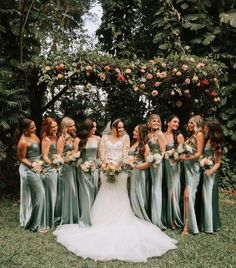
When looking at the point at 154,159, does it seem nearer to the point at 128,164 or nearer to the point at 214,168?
the point at 128,164

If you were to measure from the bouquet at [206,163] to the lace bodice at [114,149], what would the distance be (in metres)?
1.32

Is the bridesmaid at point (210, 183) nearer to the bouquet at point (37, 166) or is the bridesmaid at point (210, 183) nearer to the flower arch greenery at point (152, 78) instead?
the flower arch greenery at point (152, 78)

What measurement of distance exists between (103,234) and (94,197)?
1.18m

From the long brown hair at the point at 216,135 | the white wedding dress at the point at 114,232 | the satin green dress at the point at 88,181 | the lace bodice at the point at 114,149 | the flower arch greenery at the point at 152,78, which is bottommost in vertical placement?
the white wedding dress at the point at 114,232

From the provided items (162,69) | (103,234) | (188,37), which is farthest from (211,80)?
(103,234)

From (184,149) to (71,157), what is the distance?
75.8 inches

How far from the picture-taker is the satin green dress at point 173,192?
23.2 feet

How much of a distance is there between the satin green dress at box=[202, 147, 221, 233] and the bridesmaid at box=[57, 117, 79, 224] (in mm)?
2221

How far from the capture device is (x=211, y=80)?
947cm

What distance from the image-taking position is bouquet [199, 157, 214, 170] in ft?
22.0

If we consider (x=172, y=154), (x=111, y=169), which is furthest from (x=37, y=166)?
(x=172, y=154)

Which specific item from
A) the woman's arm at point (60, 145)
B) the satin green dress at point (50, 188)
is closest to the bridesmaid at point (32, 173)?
the satin green dress at point (50, 188)

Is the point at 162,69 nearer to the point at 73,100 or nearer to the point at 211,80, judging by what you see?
A: the point at 211,80

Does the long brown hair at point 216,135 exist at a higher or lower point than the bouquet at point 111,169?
higher
